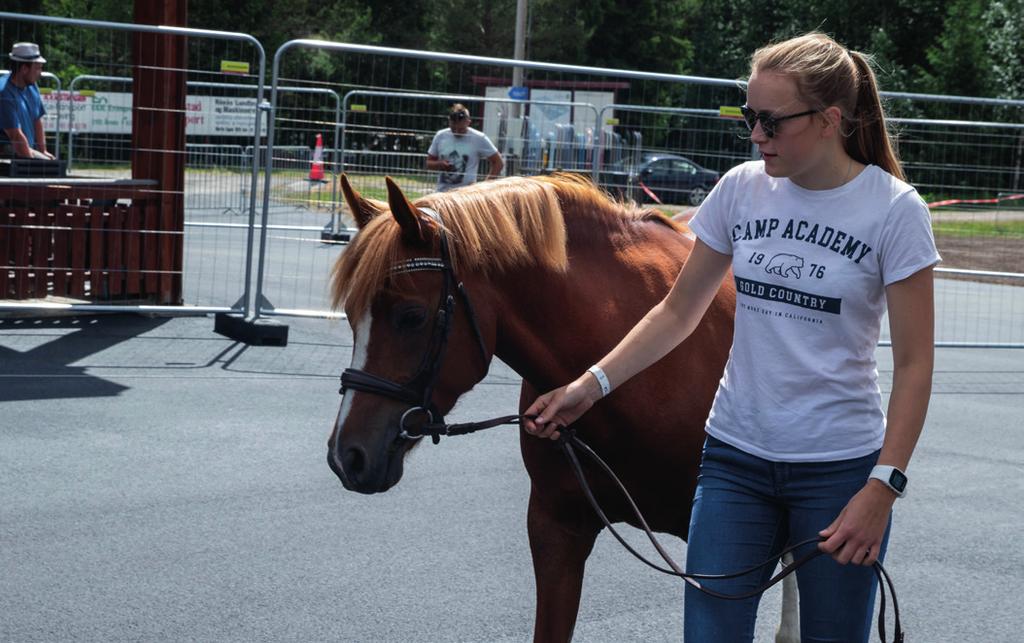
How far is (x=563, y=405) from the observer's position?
274 centimetres

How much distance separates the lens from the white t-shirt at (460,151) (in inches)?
411

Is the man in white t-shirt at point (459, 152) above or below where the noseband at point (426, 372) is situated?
above

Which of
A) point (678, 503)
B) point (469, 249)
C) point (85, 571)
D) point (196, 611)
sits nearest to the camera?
point (469, 249)

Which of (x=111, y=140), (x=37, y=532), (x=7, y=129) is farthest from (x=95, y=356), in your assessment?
(x=111, y=140)

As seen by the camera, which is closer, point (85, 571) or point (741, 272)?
point (741, 272)

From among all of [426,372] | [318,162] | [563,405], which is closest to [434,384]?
[426,372]

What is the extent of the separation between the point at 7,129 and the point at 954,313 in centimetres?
995

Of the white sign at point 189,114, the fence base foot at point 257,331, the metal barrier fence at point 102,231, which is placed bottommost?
the fence base foot at point 257,331

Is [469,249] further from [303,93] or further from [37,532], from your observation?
[303,93]

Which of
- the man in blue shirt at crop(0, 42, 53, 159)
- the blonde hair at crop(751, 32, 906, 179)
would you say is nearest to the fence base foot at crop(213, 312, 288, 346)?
the man in blue shirt at crop(0, 42, 53, 159)

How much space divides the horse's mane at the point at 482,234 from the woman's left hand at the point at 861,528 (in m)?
1.11

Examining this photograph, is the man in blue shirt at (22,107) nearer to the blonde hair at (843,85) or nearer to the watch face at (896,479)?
the blonde hair at (843,85)

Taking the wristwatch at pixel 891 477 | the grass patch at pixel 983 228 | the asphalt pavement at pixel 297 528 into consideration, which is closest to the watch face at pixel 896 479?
the wristwatch at pixel 891 477

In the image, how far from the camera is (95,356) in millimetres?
9070
